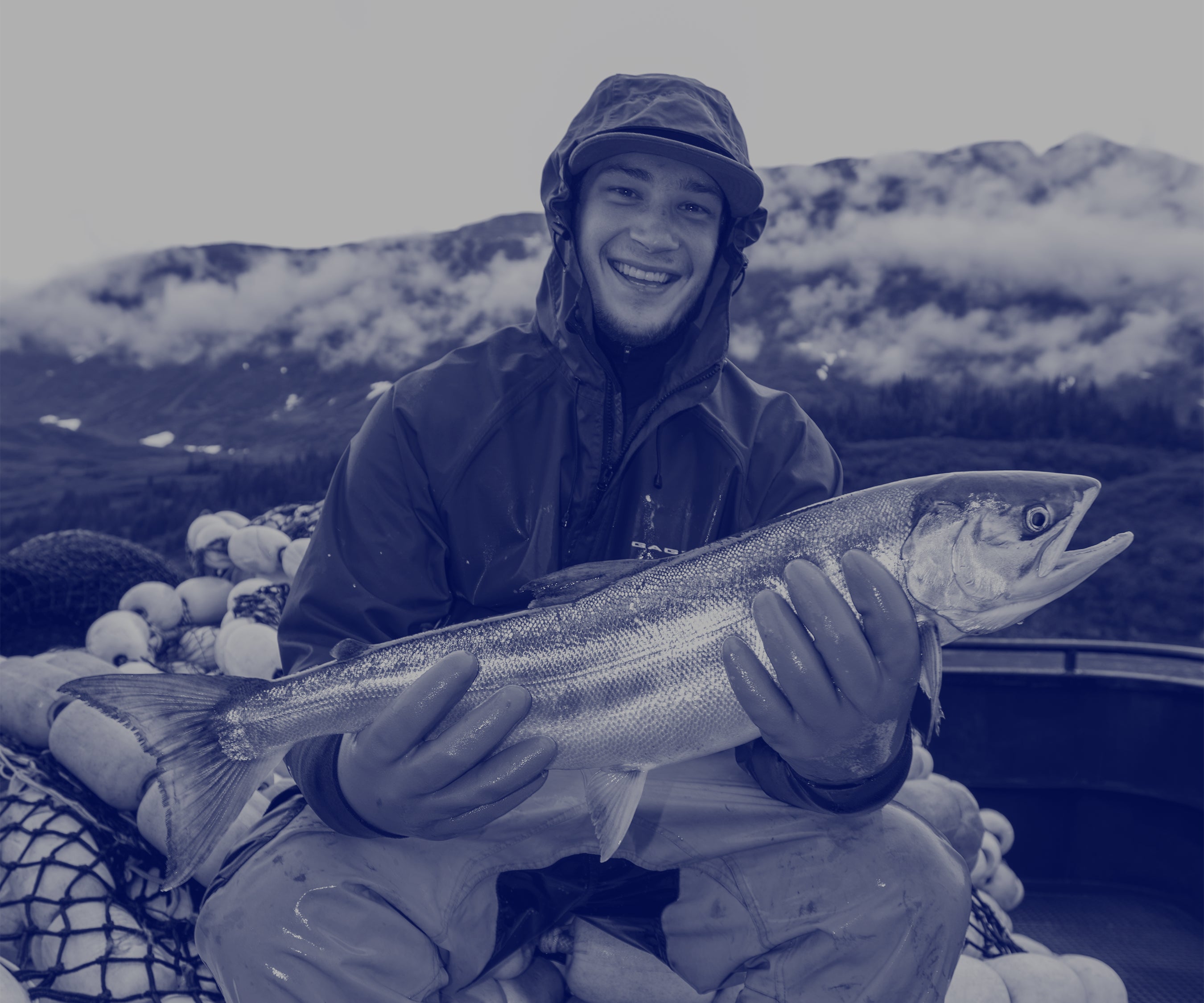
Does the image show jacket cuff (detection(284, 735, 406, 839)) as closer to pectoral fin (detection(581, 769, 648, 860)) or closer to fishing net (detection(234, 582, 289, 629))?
pectoral fin (detection(581, 769, 648, 860))

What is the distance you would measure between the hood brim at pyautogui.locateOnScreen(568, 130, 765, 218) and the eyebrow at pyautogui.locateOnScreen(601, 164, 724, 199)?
32 millimetres

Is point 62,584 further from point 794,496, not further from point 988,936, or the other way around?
point 988,936

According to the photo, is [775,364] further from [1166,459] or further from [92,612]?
[92,612]

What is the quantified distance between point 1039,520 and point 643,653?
915 mm

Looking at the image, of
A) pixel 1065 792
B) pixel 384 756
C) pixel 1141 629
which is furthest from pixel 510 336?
pixel 1141 629

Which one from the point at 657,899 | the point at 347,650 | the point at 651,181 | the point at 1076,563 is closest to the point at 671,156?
the point at 651,181

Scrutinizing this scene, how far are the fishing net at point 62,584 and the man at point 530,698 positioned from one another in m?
3.18

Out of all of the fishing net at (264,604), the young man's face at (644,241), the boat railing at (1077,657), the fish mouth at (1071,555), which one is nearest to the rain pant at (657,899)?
the fish mouth at (1071,555)

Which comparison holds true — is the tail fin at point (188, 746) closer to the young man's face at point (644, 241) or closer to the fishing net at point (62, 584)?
the young man's face at point (644, 241)

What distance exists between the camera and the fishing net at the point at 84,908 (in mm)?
2217

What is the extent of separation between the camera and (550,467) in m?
2.46

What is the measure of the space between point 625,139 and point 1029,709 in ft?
10.1

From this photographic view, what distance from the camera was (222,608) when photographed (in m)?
5.32

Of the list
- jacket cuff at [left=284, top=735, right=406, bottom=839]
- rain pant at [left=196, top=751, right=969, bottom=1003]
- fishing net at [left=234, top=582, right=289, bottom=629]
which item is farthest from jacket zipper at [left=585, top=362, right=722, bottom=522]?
fishing net at [left=234, top=582, right=289, bottom=629]
